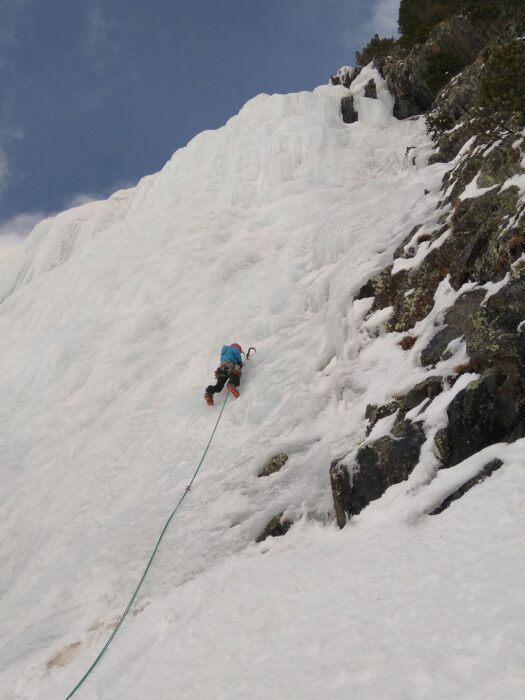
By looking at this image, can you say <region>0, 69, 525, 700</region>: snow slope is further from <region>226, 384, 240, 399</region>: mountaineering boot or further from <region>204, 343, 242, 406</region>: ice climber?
<region>204, 343, 242, 406</region>: ice climber

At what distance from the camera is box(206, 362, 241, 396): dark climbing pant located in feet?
36.8

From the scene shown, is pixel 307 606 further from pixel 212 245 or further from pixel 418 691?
pixel 212 245

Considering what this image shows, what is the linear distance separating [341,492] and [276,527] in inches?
46.9

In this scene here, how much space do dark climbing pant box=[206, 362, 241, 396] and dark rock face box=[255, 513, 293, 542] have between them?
162 inches

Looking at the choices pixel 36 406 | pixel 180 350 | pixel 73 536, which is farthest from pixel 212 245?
pixel 73 536

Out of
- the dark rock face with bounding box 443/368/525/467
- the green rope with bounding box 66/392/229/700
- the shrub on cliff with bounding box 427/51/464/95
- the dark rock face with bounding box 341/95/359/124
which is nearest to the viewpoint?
the dark rock face with bounding box 443/368/525/467

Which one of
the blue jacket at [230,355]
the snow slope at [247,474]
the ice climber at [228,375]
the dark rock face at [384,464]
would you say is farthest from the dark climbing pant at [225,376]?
the dark rock face at [384,464]

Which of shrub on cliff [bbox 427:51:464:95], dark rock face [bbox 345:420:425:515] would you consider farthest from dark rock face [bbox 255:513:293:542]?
shrub on cliff [bbox 427:51:464:95]

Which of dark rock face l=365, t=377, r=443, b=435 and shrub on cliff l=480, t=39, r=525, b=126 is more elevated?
shrub on cliff l=480, t=39, r=525, b=126

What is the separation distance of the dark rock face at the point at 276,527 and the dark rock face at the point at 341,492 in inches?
33.0

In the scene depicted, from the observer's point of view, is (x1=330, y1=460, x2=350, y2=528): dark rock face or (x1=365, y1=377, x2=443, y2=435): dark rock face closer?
(x1=330, y1=460, x2=350, y2=528): dark rock face

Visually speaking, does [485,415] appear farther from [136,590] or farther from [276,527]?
[136,590]

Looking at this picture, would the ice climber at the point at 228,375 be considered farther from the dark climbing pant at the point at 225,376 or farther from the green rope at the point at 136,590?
the green rope at the point at 136,590

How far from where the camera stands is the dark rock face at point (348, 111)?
25484 mm
